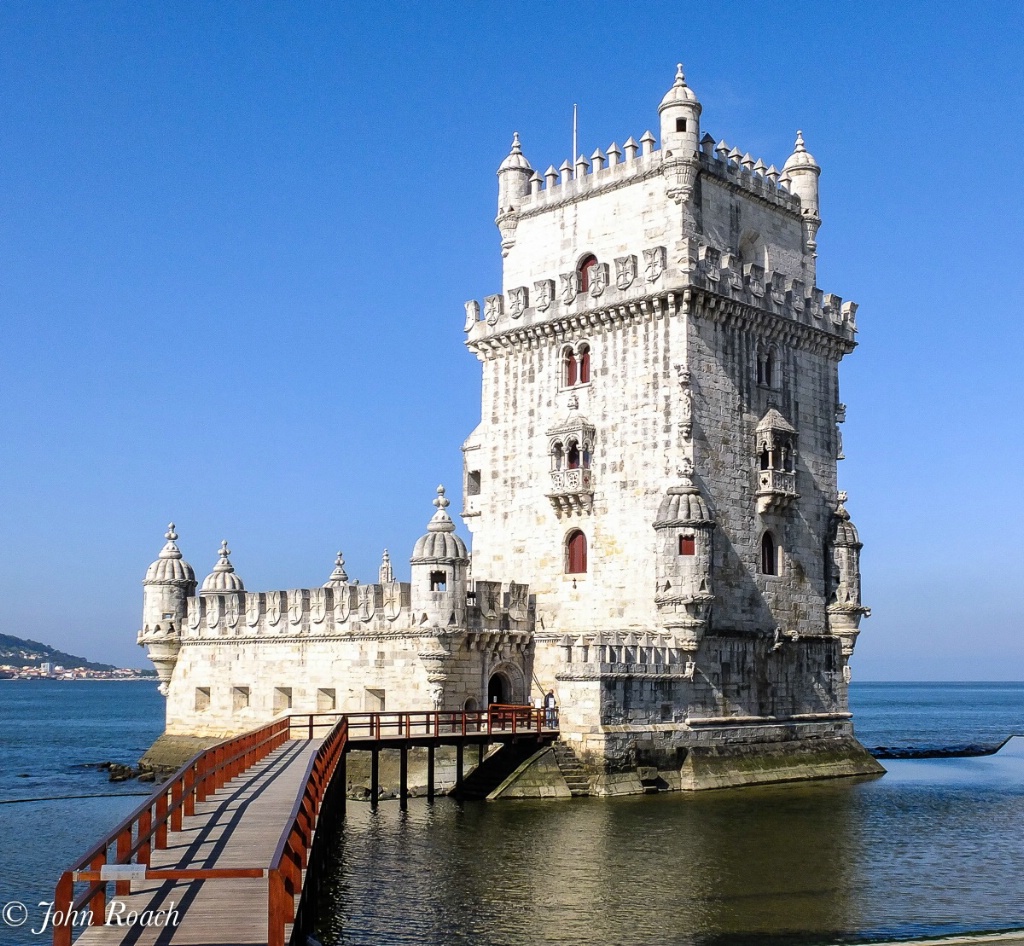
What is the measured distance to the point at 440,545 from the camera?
41.3m

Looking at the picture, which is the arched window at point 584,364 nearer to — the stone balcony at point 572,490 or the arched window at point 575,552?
the stone balcony at point 572,490

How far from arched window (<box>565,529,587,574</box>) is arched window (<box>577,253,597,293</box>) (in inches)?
328

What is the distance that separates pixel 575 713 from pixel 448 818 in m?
5.76

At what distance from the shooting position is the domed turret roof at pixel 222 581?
4959 centimetres

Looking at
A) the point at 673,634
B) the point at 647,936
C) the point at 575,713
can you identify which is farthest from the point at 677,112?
the point at 647,936

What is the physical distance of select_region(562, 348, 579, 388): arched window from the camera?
45562 mm

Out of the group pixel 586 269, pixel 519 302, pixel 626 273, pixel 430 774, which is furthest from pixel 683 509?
pixel 430 774

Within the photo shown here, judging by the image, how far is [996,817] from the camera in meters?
37.6

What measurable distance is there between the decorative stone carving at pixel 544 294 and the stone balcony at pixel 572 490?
228 inches

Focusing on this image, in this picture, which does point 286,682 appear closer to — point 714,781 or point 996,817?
point 714,781

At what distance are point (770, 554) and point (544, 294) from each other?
1159 centimetres

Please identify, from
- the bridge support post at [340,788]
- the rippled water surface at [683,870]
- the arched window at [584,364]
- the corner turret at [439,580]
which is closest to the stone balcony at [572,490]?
the arched window at [584,364]

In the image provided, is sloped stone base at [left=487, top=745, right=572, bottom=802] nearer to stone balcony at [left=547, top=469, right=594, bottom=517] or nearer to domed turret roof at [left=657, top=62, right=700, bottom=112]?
stone balcony at [left=547, top=469, right=594, bottom=517]

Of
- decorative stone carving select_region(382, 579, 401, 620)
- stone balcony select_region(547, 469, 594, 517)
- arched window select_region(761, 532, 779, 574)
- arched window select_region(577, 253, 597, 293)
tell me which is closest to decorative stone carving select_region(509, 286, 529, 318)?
arched window select_region(577, 253, 597, 293)
